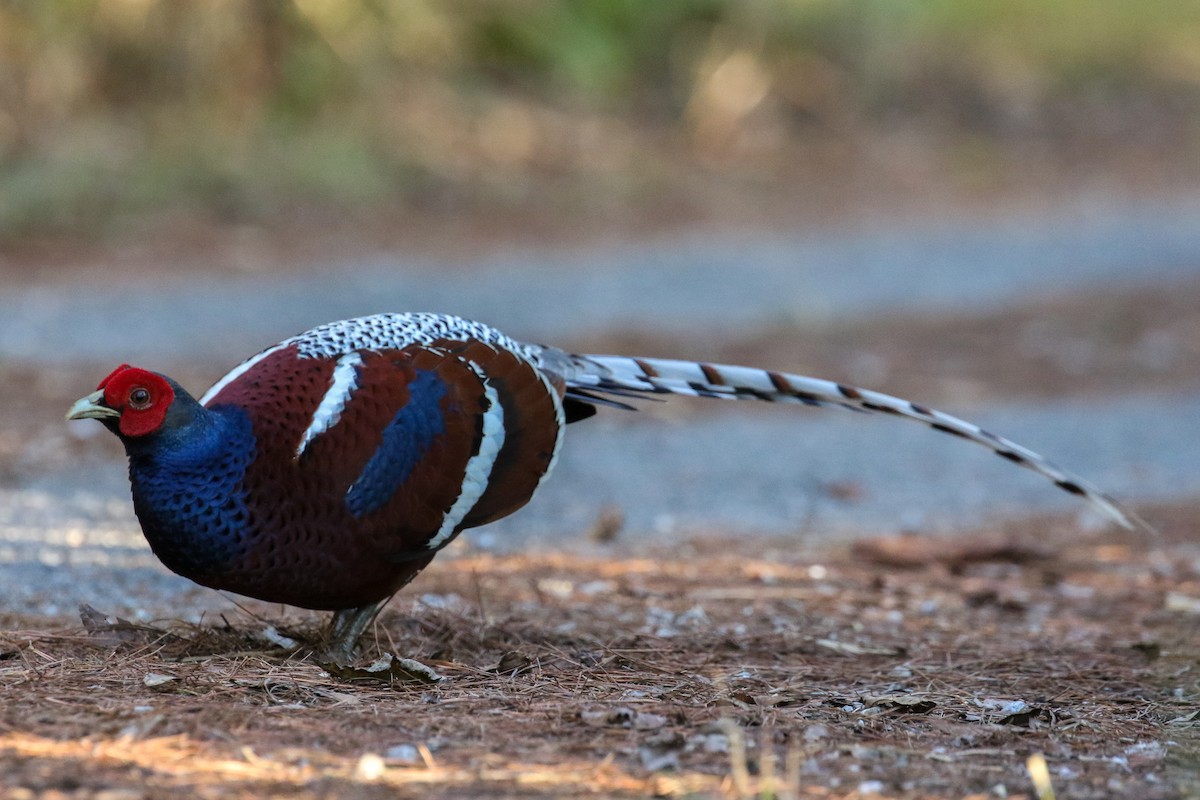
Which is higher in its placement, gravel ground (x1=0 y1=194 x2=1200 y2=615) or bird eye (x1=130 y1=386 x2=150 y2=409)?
gravel ground (x1=0 y1=194 x2=1200 y2=615)

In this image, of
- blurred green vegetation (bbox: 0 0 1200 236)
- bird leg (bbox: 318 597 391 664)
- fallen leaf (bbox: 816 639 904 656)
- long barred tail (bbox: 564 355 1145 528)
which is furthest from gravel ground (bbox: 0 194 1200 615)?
fallen leaf (bbox: 816 639 904 656)

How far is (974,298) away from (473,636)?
8061mm

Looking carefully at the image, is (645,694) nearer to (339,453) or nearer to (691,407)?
(339,453)

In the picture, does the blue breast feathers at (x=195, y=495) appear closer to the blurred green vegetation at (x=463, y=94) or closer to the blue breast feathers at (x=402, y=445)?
the blue breast feathers at (x=402, y=445)

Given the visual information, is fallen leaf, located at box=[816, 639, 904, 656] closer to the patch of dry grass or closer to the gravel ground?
the patch of dry grass

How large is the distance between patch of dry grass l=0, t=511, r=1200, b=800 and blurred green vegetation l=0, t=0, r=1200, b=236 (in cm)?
753

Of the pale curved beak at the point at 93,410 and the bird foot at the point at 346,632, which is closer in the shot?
the pale curved beak at the point at 93,410

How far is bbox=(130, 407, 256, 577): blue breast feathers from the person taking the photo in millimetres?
3881

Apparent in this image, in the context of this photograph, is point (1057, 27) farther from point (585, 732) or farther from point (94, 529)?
point (585, 732)

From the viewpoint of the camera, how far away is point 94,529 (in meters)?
6.05

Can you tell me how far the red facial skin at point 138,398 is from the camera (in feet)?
12.8

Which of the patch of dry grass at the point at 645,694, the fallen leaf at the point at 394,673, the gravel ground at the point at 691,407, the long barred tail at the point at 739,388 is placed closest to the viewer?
the patch of dry grass at the point at 645,694

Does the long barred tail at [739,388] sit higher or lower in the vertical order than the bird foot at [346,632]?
higher

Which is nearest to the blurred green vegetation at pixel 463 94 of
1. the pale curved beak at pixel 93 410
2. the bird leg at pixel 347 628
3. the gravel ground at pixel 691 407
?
the gravel ground at pixel 691 407
